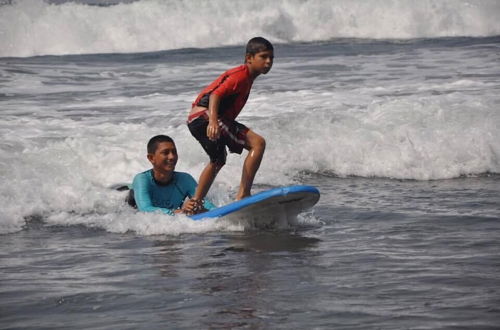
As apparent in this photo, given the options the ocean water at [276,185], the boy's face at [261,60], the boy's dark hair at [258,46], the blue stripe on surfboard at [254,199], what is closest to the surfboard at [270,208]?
the blue stripe on surfboard at [254,199]

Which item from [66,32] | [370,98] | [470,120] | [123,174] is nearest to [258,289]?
[123,174]

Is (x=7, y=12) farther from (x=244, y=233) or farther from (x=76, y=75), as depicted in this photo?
(x=244, y=233)

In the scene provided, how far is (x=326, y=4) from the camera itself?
3011cm

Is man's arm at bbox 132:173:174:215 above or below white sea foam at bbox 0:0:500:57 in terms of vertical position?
below

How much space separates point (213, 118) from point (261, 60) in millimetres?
554

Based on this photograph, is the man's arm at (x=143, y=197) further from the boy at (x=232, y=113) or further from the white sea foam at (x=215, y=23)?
the white sea foam at (x=215, y=23)

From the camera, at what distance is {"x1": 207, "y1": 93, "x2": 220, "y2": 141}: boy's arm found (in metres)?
7.06

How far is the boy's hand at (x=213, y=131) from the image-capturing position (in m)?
7.05

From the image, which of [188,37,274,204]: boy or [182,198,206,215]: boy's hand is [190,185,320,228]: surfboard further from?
[188,37,274,204]: boy

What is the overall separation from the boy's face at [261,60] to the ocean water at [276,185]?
1210 mm

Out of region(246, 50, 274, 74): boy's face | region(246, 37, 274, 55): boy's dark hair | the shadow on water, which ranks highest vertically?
region(246, 37, 274, 55): boy's dark hair

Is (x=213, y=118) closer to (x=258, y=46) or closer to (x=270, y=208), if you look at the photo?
(x=258, y=46)

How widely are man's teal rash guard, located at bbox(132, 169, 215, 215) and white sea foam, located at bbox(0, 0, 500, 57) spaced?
1676 cm

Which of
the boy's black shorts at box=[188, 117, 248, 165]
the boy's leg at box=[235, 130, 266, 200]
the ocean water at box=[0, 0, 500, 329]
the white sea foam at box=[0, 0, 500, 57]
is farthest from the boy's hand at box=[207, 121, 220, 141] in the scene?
the white sea foam at box=[0, 0, 500, 57]
